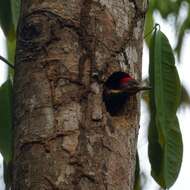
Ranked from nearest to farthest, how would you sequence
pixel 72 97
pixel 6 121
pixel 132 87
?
1. pixel 72 97
2. pixel 132 87
3. pixel 6 121

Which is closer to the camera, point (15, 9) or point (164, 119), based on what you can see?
point (164, 119)

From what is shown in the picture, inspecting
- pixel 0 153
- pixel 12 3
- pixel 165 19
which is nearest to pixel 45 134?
pixel 0 153

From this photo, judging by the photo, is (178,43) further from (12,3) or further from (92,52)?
(92,52)

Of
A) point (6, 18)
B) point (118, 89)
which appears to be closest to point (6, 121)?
point (6, 18)

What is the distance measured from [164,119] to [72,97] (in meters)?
0.64

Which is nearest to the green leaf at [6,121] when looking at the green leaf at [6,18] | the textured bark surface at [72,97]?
the green leaf at [6,18]

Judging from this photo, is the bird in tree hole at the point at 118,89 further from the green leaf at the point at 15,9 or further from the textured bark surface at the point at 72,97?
the green leaf at the point at 15,9

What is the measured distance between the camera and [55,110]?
2.63 meters

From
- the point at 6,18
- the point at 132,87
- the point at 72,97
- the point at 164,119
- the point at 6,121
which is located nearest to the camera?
the point at 72,97

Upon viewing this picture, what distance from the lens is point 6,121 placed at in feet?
10.9

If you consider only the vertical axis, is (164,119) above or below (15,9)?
below

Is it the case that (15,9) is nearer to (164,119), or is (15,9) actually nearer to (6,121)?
(6,121)

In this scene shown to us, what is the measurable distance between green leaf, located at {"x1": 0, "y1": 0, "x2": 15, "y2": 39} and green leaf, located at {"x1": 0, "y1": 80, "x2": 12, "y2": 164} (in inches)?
8.8

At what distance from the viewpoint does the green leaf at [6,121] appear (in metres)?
3.28
